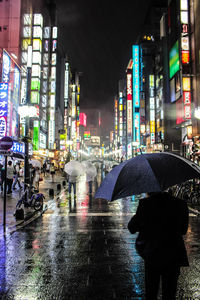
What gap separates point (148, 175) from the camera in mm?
3334

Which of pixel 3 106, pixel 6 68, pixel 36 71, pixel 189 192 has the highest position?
pixel 36 71

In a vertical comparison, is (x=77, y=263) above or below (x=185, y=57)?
below

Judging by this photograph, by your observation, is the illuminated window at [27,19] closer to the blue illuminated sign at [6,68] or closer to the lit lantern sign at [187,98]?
the blue illuminated sign at [6,68]

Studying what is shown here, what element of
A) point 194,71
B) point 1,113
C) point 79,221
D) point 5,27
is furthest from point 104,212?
point 5,27

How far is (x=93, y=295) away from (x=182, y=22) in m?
32.2

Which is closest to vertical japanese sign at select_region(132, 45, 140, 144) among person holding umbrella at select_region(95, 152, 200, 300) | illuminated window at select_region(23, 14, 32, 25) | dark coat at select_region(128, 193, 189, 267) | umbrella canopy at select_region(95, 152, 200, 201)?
illuminated window at select_region(23, 14, 32, 25)

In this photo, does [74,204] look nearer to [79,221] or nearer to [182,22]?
[79,221]

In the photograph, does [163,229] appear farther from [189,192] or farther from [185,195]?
[189,192]

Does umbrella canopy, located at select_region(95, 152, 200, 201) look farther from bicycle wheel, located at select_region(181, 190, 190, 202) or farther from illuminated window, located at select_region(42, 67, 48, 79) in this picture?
illuminated window, located at select_region(42, 67, 48, 79)

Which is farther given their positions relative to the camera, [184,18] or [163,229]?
[184,18]

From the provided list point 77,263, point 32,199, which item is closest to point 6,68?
point 32,199

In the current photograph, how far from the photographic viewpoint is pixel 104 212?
40.8 feet

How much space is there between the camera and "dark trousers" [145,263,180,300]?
298 cm

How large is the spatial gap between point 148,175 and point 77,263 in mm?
3359
